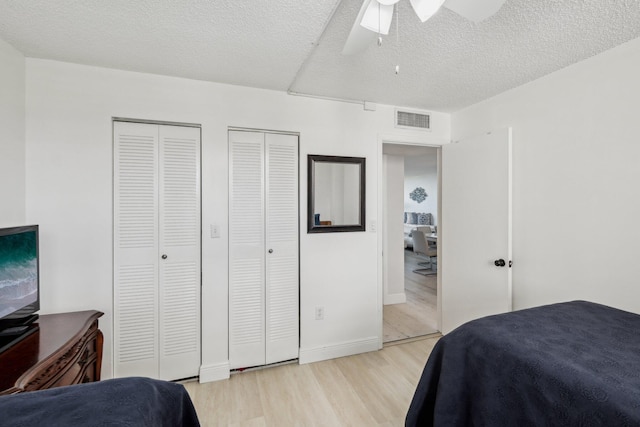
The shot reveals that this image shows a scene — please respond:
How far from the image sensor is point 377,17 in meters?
1.07

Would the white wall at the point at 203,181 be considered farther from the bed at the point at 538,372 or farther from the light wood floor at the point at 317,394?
the bed at the point at 538,372

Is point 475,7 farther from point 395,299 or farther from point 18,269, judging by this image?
point 395,299

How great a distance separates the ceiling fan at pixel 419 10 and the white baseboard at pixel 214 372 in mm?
2451

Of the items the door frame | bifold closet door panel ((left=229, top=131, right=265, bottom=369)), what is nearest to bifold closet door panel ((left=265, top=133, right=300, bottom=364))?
bifold closet door panel ((left=229, top=131, right=265, bottom=369))

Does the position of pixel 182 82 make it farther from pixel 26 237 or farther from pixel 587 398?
pixel 587 398

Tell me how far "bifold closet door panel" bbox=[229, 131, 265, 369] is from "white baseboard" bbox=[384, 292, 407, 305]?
2.17 meters

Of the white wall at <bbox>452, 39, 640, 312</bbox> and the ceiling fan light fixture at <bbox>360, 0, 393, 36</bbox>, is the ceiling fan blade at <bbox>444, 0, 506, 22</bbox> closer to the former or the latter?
the ceiling fan light fixture at <bbox>360, 0, 393, 36</bbox>

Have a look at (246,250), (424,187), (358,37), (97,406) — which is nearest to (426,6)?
(358,37)

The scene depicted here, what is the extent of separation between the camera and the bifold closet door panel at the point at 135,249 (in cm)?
205

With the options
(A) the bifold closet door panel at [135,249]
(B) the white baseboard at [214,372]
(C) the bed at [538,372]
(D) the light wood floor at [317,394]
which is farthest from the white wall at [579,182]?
(A) the bifold closet door panel at [135,249]

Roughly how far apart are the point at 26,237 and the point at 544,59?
11.1 feet

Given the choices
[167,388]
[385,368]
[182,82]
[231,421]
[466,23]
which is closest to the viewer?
[167,388]

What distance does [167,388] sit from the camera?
100 centimetres

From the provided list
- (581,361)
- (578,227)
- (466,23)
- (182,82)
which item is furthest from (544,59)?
(182,82)
